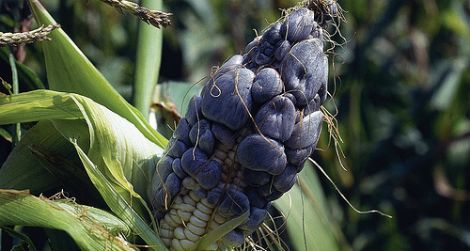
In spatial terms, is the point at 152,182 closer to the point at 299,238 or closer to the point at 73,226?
the point at 73,226

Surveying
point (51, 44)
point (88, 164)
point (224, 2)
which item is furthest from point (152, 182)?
point (224, 2)

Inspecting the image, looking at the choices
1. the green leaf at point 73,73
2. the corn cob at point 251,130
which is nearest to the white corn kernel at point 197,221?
the corn cob at point 251,130

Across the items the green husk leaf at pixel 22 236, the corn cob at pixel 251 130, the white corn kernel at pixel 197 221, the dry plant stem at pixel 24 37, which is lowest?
the green husk leaf at pixel 22 236

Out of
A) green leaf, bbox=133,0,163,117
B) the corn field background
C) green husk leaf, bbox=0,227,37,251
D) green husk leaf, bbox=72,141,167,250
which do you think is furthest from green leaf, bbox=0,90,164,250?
the corn field background

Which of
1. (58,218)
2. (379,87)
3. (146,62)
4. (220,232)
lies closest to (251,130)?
(220,232)

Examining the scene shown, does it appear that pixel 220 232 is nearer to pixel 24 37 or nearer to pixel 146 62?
pixel 24 37

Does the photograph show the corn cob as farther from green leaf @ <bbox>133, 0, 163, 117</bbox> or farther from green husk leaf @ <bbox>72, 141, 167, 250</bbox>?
green leaf @ <bbox>133, 0, 163, 117</bbox>

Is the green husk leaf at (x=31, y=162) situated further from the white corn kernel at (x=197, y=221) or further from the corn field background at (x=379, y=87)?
the corn field background at (x=379, y=87)
